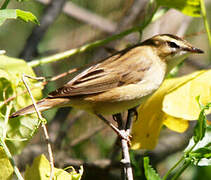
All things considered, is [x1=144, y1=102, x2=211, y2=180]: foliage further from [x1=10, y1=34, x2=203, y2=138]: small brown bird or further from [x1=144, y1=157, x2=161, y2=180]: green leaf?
[x1=10, y1=34, x2=203, y2=138]: small brown bird

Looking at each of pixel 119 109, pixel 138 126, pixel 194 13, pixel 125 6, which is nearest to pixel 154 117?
pixel 138 126

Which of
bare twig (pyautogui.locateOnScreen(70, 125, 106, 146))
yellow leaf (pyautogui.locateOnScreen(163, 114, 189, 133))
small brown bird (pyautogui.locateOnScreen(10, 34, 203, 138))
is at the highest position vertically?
small brown bird (pyautogui.locateOnScreen(10, 34, 203, 138))

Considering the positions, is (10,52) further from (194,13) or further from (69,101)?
(194,13)

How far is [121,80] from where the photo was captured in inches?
80.2

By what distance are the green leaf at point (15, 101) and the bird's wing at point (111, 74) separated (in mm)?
317

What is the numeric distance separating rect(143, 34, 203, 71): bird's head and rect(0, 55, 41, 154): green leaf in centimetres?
80

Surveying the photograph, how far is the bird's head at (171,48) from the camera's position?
80.6 inches

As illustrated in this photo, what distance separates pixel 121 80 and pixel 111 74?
0.19ft

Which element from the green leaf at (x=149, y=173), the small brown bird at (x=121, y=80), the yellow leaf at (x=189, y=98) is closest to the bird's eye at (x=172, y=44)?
the small brown bird at (x=121, y=80)

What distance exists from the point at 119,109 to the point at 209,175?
1.67ft

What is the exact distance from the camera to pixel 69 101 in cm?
190

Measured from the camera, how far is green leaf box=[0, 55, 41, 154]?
1.51 m

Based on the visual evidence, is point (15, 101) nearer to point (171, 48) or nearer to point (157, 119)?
point (157, 119)

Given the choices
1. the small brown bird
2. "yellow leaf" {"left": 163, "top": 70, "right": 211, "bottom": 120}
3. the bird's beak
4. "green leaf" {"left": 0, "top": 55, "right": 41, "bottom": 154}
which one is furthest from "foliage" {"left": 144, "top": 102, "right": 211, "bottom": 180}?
the bird's beak
